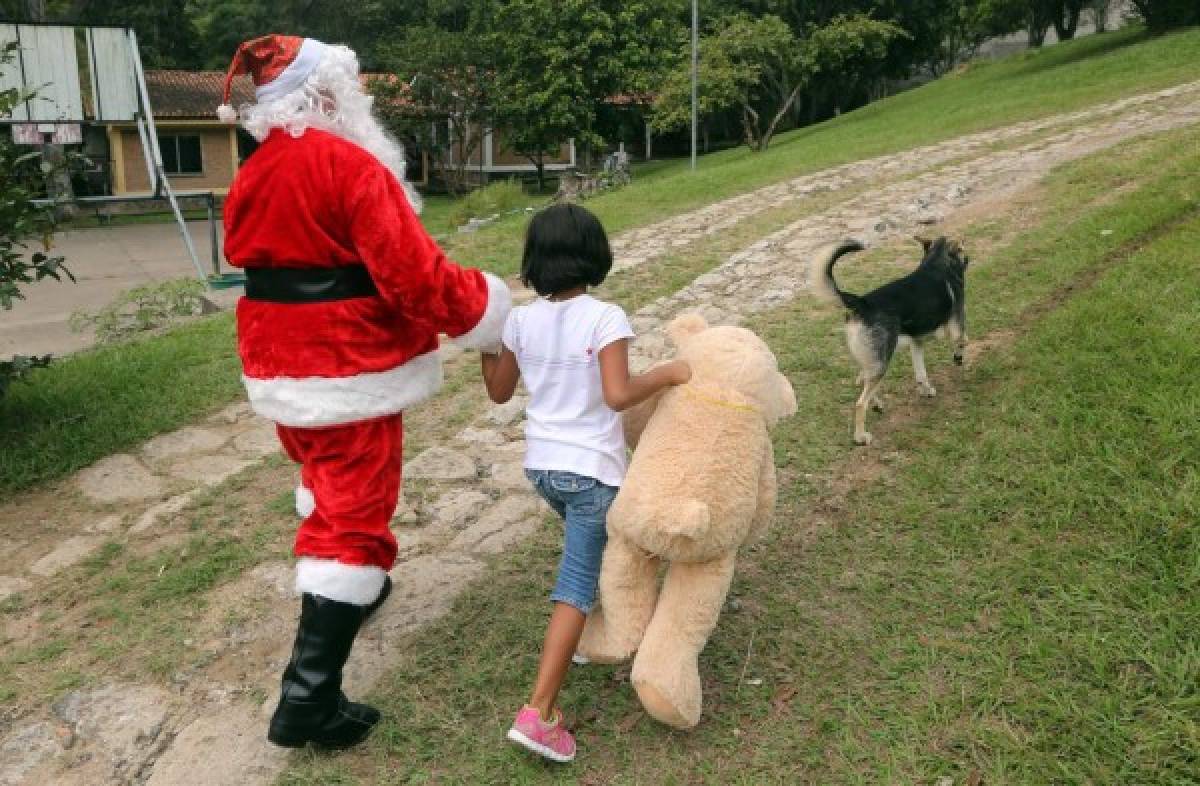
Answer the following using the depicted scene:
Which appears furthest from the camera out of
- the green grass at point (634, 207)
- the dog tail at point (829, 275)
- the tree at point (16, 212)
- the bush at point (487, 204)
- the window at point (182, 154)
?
the window at point (182, 154)

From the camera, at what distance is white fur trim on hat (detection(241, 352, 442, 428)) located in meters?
2.85

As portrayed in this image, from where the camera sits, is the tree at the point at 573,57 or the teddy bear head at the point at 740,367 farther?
the tree at the point at 573,57

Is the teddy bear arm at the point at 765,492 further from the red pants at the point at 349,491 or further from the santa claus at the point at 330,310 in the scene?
the red pants at the point at 349,491

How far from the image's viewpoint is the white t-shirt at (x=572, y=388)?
271 cm

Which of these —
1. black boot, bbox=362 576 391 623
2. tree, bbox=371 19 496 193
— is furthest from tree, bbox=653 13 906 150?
black boot, bbox=362 576 391 623

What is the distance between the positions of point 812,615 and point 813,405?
6.30ft

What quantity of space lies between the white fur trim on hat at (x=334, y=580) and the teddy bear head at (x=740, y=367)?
3.72 ft

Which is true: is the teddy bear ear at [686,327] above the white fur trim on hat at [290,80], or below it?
below

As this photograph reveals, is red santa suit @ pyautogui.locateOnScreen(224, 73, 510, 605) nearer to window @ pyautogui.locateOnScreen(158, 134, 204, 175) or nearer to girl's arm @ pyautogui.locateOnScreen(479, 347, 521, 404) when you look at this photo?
girl's arm @ pyautogui.locateOnScreen(479, 347, 521, 404)

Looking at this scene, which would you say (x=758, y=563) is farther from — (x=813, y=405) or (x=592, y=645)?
(x=813, y=405)

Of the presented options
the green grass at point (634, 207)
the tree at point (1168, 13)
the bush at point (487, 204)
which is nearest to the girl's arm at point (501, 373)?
the green grass at point (634, 207)

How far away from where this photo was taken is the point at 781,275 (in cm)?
766

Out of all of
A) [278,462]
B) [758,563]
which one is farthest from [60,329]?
[758,563]

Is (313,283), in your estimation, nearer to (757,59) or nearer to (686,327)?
(686,327)
